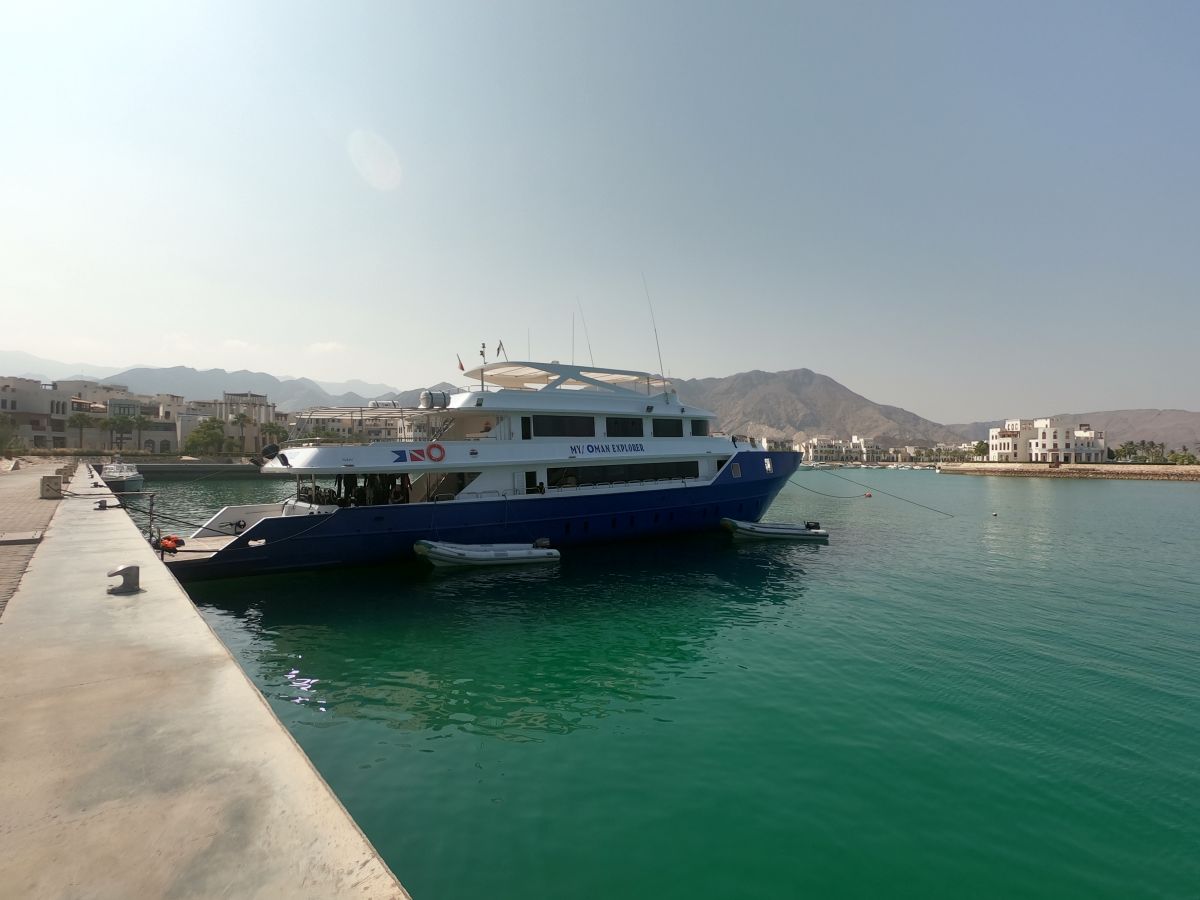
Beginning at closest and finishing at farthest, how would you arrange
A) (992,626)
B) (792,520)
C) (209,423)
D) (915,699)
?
1. (915,699)
2. (992,626)
3. (792,520)
4. (209,423)

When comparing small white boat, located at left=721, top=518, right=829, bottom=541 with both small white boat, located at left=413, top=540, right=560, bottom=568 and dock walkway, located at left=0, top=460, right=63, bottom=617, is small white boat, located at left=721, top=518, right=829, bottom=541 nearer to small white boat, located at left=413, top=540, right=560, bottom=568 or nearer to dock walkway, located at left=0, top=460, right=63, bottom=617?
small white boat, located at left=413, top=540, right=560, bottom=568

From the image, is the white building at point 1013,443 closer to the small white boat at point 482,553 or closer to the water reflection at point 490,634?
the water reflection at point 490,634

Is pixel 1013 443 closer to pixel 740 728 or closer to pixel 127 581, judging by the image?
pixel 740 728

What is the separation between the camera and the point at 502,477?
18.3 m

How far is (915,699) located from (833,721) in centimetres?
184

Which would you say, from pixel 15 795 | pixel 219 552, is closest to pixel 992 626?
pixel 15 795

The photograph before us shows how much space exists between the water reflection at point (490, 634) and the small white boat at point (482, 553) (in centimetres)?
39

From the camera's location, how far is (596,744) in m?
7.53

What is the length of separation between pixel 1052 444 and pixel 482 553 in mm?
163479

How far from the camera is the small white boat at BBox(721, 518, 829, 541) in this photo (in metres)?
23.3

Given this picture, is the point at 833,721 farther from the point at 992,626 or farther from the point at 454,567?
the point at 454,567

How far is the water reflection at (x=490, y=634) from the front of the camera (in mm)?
8711

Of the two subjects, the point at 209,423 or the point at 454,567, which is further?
the point at 209,423

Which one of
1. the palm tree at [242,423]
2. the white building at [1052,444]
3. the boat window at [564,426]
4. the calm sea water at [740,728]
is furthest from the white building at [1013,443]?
the palm tree at [242,423]
